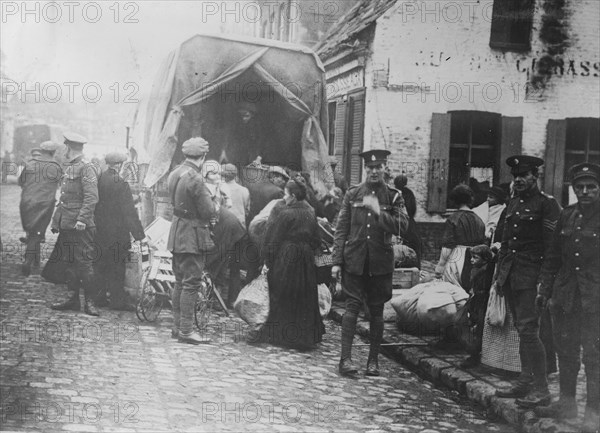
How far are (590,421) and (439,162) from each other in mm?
8055

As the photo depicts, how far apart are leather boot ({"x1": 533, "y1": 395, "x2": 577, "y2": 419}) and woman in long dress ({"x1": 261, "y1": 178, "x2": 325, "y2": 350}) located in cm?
275

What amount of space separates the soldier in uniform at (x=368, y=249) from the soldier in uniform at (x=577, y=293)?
1.60 meters

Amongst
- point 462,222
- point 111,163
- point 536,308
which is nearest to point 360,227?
point 462,222

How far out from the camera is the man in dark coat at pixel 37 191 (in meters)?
9.06

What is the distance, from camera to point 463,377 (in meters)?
5.89

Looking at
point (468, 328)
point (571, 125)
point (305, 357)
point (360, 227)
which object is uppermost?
point (571, 125)

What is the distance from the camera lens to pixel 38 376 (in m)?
5.11

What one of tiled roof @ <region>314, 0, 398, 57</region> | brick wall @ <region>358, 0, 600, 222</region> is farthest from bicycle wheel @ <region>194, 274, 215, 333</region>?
tiled roof @ <region>314, 0, 398, 57</region>

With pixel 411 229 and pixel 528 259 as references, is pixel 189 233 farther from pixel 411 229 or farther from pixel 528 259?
pixel 411 229

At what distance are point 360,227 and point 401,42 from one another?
6760mm

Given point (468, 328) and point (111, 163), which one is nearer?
point (468, 328)

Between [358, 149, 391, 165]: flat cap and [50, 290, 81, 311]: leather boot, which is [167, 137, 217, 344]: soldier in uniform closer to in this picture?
[50, 290, 81, 311]: leather boot

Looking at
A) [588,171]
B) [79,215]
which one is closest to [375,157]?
[588,171]

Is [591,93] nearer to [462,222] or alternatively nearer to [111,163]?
[462,222]
